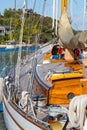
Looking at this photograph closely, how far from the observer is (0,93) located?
48.3ft

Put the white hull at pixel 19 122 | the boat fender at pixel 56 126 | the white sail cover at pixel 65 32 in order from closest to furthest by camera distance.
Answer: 1. the boat fender at pixel 56 126
2. the white hull at pixel 19 122
3. the white sail cover at pixel 65 32

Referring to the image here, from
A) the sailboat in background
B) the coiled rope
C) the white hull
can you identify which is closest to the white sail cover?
the sailboat in background

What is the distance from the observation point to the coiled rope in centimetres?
655

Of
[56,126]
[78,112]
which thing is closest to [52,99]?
[56,126]

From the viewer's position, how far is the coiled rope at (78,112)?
6.55m

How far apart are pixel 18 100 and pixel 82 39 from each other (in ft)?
8.31

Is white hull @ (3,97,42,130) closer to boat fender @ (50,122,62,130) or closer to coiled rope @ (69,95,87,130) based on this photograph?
boat fender @ (50,122,62,130)

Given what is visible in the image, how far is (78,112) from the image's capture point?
6.58 meters

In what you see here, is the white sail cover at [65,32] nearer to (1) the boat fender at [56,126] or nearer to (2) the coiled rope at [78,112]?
(1) the boat fender at [56,126]

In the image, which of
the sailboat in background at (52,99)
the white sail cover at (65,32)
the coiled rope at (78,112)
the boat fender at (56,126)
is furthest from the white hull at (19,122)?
the white sail cover at (65,32)

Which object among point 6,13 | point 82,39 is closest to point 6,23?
point 6,13

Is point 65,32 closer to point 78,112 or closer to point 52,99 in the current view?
point 52,99

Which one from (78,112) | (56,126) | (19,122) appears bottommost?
(19,122)

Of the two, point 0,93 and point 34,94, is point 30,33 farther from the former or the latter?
point 0,93
